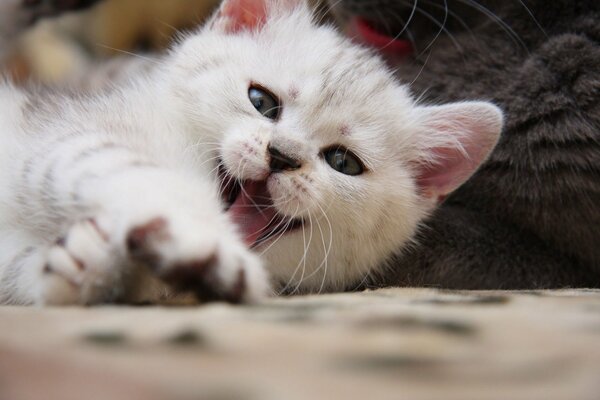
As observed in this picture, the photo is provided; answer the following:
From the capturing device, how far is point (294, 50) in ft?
3.98

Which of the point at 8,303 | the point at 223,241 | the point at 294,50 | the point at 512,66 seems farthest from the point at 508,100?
the point at 8,303

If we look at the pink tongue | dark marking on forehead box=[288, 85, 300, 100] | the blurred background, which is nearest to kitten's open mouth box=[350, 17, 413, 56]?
dark marking on forehead box=[288, 85, 300, 100]

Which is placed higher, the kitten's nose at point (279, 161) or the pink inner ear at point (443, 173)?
the pink inner ear at point (443, 173)

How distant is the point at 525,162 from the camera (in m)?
1.32

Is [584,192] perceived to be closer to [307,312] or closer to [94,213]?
[307,312]

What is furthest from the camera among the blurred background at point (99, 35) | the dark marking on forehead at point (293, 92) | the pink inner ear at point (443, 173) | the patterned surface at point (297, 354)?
the blurred background at point (99, 35)

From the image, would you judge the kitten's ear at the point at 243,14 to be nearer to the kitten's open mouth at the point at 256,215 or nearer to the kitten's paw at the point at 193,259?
the kitten's open mouth at the point at 256,215

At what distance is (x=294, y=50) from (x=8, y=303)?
69cm

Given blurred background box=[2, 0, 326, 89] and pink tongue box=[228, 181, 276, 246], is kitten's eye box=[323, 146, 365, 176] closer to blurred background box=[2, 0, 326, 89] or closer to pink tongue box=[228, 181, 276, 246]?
pink tongue box=[228, 181, 276, 246]

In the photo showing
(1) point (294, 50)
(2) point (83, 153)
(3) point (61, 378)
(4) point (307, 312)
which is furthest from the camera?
(1) point (294, 50)

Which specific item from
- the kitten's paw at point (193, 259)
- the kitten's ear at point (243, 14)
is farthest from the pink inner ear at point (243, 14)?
the kitten's paw at point (193, 259)

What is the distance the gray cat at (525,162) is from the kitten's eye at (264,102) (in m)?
0.41

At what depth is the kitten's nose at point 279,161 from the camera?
3.33ft

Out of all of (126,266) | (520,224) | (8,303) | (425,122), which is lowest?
(8,303)
